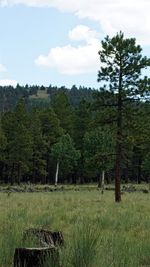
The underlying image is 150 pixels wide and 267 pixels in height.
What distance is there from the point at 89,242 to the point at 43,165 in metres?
78.0

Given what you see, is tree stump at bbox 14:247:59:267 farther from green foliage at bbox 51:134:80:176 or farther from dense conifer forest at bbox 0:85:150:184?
green foliage at bbox 51:134:80:176

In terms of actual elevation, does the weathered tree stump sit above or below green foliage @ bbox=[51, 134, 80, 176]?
above

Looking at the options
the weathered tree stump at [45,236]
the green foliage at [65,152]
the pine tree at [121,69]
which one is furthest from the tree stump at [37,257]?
the green foliage at [65,152]

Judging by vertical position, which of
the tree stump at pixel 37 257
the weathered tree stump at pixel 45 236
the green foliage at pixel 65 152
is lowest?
the green foliage at pixel 65 152

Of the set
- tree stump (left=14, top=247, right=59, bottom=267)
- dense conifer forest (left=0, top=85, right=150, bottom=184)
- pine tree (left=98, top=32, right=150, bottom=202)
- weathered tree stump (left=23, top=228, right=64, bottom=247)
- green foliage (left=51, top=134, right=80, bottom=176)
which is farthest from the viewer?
green foliage (left=51, top=134, right=80, bottom=176)

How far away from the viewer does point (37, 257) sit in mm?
6570

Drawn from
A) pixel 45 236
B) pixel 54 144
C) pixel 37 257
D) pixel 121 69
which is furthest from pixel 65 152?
pixel 37 257

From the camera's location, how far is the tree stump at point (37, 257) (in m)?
6.46

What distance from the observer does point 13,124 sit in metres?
75.1

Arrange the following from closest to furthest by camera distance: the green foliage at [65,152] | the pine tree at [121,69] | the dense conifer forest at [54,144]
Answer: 1. the pine tree at [121,69]
2. the dense conifer forest at [54,144]
3. the green foliage at [65,152]

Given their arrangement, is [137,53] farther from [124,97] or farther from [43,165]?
[43,165]

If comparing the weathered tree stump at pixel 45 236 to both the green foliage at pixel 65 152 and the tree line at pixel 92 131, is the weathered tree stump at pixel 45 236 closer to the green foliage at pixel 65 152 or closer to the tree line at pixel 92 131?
the tree line at pixel 92 131

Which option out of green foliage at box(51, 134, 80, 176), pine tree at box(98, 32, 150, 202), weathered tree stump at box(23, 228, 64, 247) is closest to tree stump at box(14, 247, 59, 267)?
weathered tree stump at box(23, 228, 64, 247)

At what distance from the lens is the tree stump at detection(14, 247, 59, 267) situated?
6.46 metres
